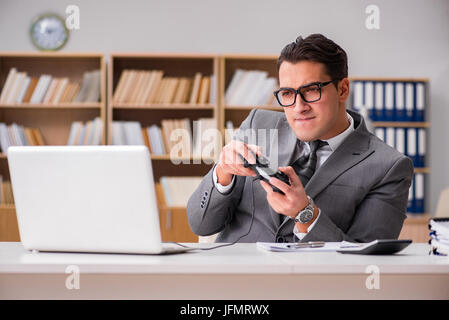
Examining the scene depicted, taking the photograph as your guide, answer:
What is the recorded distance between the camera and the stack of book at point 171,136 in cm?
399

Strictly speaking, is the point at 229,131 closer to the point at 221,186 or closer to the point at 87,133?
the point at 87,133

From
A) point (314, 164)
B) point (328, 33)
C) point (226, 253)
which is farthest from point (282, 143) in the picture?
point (328, 33)

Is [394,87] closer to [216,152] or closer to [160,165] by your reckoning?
[216,152]

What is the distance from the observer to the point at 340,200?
158cm

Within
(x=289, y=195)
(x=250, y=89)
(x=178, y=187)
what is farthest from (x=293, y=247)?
(x=250, y=89)

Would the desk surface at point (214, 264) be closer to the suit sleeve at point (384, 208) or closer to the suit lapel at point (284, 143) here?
the suit sleeve at point (384, 208)

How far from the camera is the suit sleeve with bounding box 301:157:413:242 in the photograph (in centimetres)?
154

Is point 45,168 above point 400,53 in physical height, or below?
below

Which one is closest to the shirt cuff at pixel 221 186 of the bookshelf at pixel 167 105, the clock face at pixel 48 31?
the bookshelf at pixel 167 105

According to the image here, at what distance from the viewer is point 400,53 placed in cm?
440

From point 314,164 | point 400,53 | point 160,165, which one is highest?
point 400,53

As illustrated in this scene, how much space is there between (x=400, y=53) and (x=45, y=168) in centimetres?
384

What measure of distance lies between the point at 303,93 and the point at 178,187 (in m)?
2.53

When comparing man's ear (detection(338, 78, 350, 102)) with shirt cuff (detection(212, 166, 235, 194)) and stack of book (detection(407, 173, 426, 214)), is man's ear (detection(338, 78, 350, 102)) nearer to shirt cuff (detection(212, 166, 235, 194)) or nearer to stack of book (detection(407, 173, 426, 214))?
shirt cuff (detection(212, 166, 235, 194))
